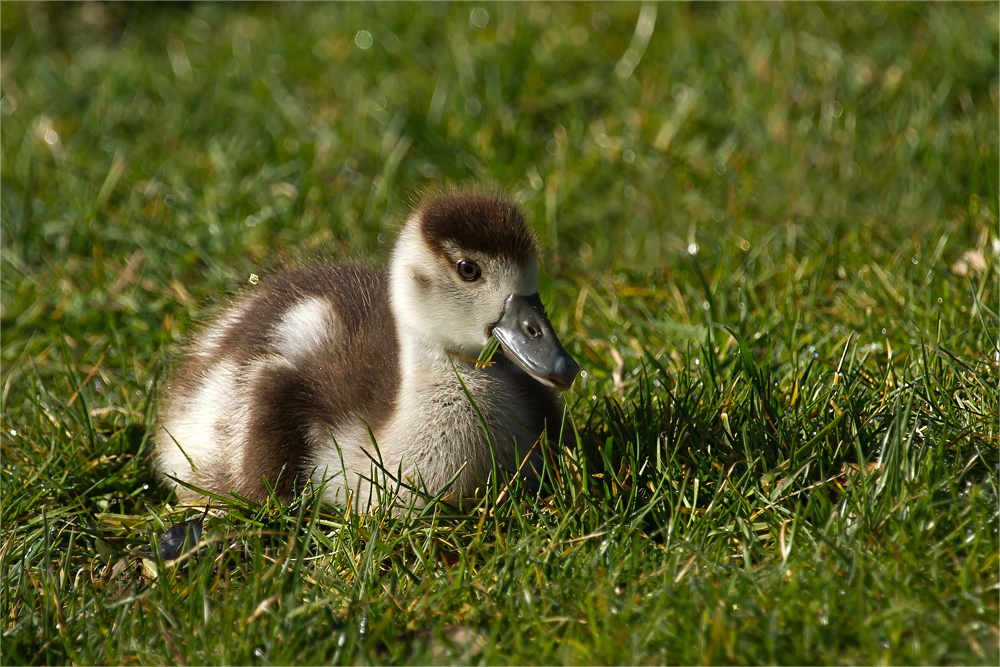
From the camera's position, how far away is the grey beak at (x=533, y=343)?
2598 mm

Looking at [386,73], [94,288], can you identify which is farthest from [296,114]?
[94,288]

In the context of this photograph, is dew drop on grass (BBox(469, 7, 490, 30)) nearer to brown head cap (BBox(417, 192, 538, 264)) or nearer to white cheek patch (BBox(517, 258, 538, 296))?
brown head cap (BBox(417, 192, 538, 264))

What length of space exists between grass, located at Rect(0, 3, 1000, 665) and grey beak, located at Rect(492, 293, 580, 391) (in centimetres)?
26

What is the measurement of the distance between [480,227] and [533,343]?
35 centimetres

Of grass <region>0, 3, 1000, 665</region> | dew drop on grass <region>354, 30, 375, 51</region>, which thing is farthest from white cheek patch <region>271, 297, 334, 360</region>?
dew drop on grass <region>354, 30, 375, 51</region>

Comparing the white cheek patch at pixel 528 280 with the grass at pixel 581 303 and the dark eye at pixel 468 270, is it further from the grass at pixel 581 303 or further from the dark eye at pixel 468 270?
the grass at pixel 581 303

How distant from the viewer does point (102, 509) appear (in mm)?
3080

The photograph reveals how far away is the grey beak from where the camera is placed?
8.52 ft

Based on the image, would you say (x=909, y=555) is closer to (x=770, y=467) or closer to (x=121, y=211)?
(x=770, y=467)

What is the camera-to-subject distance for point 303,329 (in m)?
3.03

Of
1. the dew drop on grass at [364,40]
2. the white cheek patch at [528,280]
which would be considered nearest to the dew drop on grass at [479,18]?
the dew drop on grass at [364,40]

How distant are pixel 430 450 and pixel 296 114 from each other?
3.08 metres

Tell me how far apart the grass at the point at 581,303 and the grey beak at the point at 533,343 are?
0.86 feet

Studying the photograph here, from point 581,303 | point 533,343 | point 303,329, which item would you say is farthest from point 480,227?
point 581,303
